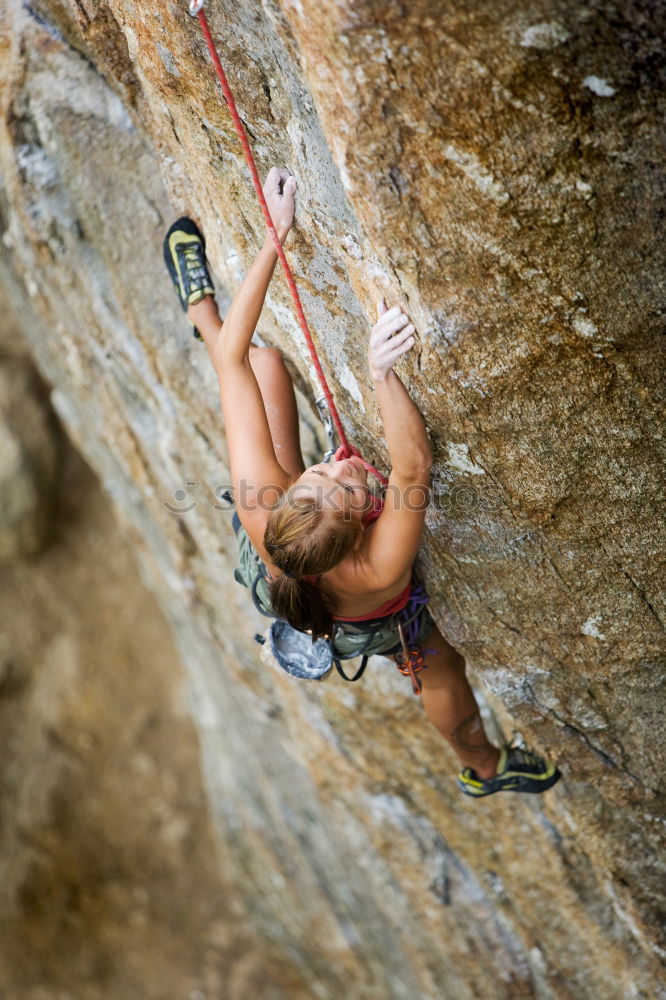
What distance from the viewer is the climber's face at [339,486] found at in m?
2.92

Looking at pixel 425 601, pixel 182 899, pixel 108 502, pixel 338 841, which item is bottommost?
pixel 182 899

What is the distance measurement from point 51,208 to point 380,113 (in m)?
3.12

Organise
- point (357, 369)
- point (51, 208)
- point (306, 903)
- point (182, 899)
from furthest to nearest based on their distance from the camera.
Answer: point (182, 899) < point (306, 903) < point (51, 208) < point (357, 369)

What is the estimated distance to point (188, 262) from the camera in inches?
156

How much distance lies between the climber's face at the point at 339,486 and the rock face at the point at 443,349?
0.34 meters

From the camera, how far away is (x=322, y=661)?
11.7 feet

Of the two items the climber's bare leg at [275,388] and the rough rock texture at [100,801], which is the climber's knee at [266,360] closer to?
the climber's bare leg at [275,388]

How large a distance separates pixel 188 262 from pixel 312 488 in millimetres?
1637

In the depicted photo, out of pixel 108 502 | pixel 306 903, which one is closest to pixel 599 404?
pixel 306 903

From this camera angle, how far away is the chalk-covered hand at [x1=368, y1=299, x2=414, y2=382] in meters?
2.78

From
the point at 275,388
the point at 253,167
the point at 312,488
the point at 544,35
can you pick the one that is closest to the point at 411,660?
the point at 312,488

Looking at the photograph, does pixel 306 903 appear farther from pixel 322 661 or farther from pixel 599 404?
pixel 599 404

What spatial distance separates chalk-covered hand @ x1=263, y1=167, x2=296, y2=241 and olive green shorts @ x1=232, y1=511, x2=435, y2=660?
4.25ft

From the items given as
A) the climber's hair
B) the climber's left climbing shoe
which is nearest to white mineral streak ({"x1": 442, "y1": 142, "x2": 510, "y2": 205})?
the climber's hair
